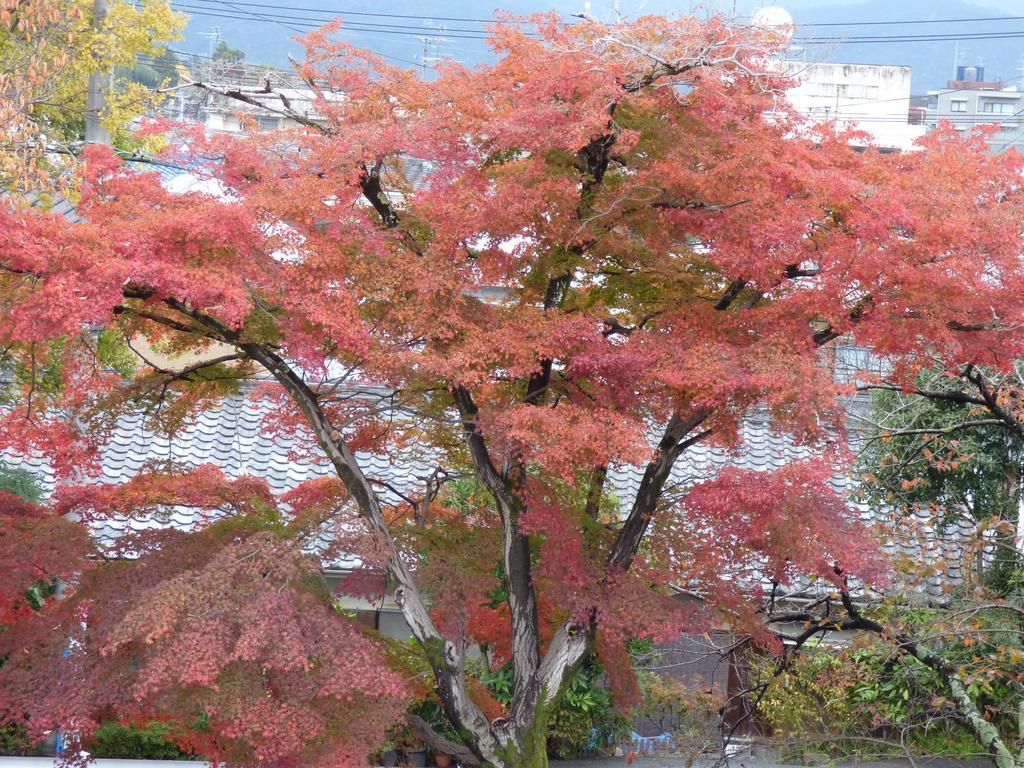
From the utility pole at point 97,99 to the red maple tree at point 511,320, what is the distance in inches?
81.8

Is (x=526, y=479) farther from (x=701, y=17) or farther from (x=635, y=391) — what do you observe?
(x=701, y=17)

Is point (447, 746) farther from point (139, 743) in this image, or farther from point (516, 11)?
point (516, 11)

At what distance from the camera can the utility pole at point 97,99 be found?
9.76 metres

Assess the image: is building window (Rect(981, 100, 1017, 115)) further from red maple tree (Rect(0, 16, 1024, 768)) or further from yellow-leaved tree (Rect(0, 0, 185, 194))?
yellow-leaved tree (Rect(0, 0, 185, 194))

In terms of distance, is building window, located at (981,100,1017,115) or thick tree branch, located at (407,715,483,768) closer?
thick tree branch, located at (407,715,483,768)

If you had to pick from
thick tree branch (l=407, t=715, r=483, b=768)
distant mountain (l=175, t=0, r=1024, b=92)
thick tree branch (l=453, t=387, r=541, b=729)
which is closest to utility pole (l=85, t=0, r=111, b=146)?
thick tree branch (l=453, t=387, r=541, b=729)

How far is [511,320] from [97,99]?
4.92 meters

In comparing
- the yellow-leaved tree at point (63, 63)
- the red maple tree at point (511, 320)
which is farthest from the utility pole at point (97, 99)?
the red maple tree at point (511, 320)

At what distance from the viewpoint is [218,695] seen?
694cm

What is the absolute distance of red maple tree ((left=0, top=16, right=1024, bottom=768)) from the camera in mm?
6973

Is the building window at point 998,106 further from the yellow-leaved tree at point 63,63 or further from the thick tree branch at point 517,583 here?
the thick tree branch at point 517,583

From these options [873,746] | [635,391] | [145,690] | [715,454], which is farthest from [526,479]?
[715,454]

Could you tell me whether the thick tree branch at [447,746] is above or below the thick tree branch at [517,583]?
below

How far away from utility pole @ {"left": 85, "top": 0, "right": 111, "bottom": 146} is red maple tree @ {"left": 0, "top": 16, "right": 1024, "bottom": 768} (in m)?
2.08
